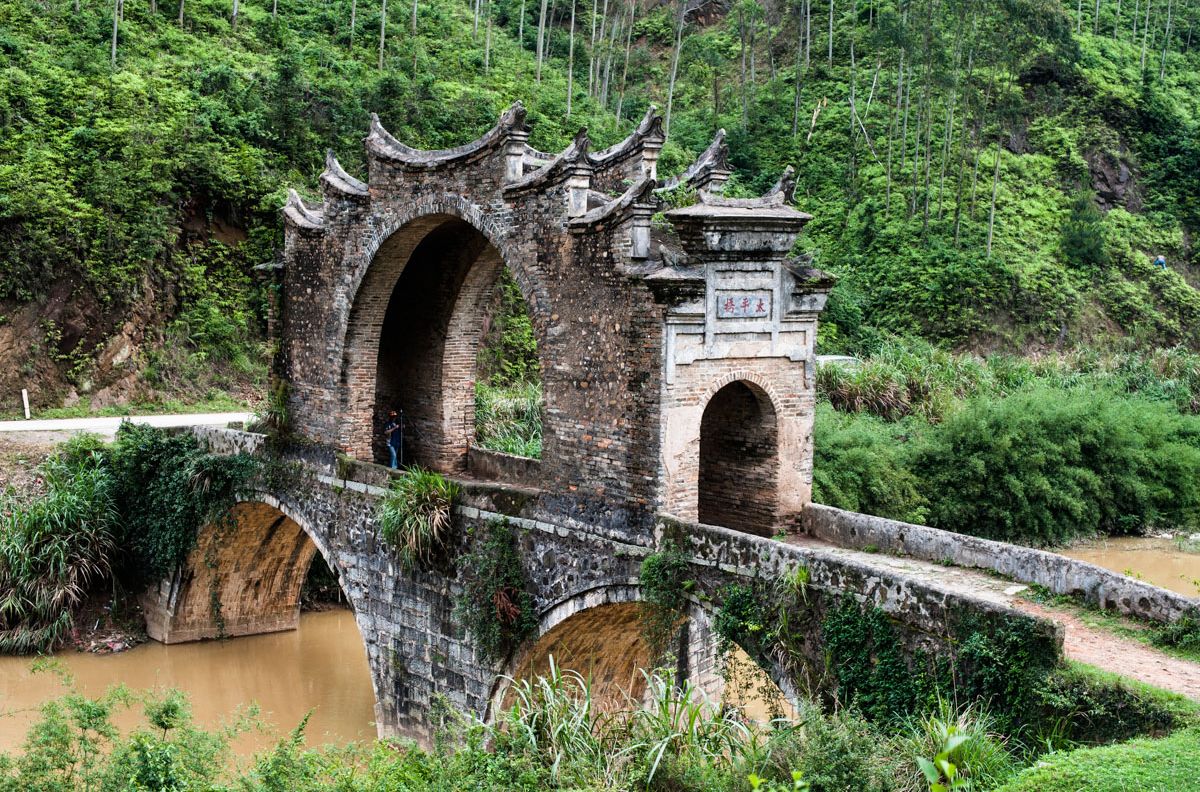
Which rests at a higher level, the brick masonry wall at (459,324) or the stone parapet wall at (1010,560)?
the brick masonry wall at (459,324)

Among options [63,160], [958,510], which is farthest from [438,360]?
[63,160]

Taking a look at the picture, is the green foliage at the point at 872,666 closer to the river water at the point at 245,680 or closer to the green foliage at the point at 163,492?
the river water at the point at 245,680

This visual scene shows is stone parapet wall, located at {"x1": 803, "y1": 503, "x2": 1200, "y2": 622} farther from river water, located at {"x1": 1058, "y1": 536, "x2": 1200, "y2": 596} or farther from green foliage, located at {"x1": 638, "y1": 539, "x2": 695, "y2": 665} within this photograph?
river water, located at {"x1": 1058, "y1": 536, "x2": 1200, "y2": 596}

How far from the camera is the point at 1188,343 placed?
3359 cm

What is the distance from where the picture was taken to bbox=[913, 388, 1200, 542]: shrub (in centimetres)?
2159

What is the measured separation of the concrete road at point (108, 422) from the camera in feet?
69.3

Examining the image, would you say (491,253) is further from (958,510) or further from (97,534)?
(958,510)

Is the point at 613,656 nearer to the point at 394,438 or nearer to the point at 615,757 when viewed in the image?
the point at 615,757

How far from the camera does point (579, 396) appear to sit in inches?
500

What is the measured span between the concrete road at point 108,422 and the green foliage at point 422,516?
7.69 meters

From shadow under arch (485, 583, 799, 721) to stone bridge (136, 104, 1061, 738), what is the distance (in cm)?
4

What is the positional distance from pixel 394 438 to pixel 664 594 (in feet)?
22.6

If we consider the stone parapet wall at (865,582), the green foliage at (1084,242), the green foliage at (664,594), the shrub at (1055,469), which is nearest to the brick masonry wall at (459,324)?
the green foliage at (664,594)

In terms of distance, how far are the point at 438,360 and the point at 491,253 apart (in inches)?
70.9
